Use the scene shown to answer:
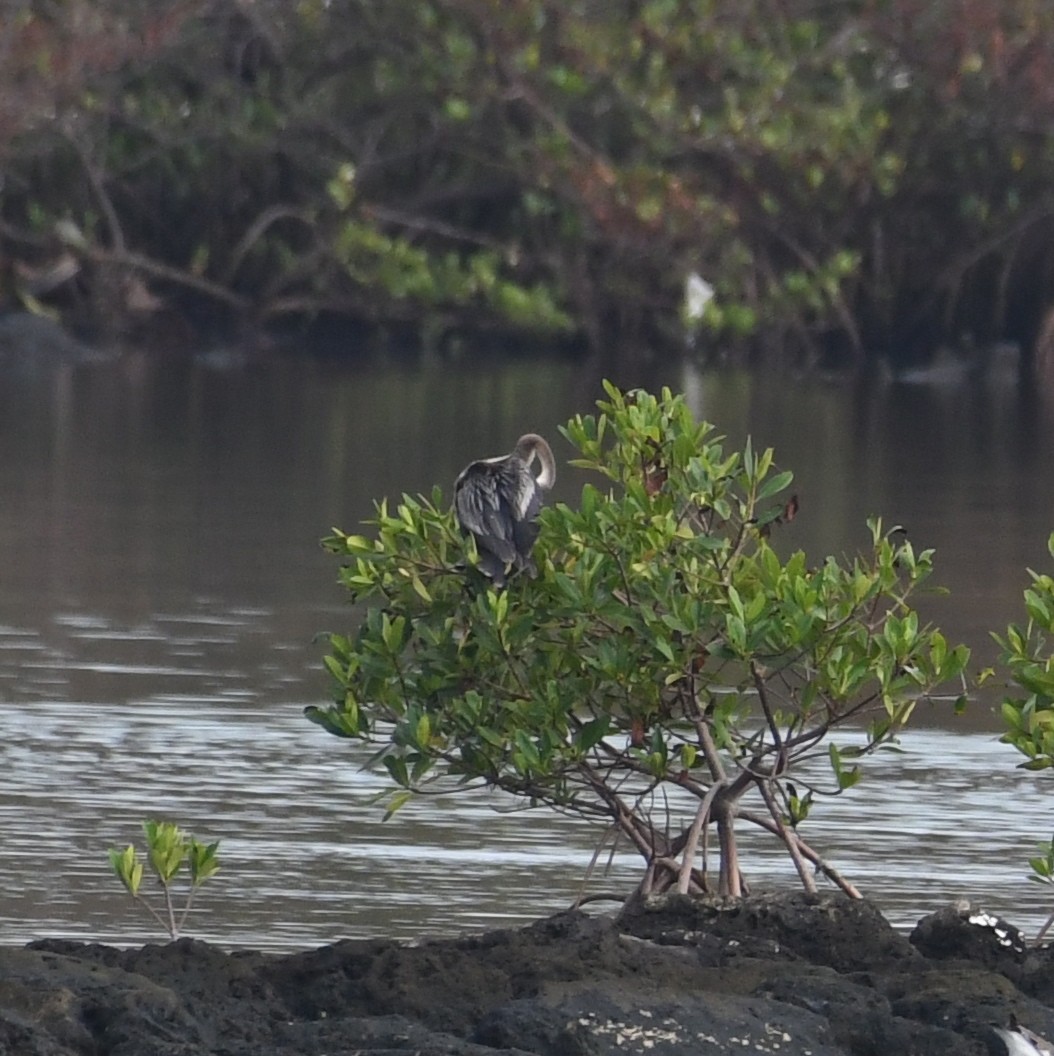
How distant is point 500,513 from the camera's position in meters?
6.68

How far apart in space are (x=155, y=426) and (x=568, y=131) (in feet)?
36.9

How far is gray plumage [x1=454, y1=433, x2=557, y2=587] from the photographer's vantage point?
6633 millimetres

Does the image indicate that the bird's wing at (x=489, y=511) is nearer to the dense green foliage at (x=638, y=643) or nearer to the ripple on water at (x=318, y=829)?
the dense green foliage at (x=638, y=643)

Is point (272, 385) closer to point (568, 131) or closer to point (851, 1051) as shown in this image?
point (568, 131)

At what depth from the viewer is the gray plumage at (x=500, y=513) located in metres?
6.63

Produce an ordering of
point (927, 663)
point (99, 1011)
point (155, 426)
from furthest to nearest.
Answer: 1. point (155, 426)
2. point (927, 663)
3. point (99, 1011)

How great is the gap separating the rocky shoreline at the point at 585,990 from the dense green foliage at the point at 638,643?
277mm

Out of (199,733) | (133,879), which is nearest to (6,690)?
(199,733)

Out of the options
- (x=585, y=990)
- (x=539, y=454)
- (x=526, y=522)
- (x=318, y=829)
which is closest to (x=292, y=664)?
(x=318, y=829)

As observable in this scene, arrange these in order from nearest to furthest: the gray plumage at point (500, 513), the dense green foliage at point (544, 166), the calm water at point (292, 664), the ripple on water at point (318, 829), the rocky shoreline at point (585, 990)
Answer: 1. the rocky shoreline at point (585, 990)
2. the gray plumage at point (500, 513)
3. the ripple on water at point (318, 829)
4. the calm water at point (292, 664)
5. the dense green foliage at point (544, 166)

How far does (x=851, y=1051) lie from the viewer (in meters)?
5.62

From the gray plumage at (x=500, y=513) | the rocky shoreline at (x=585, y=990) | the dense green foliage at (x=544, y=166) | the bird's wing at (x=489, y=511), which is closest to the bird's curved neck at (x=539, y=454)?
the gray plumage at (x=500, y=513)

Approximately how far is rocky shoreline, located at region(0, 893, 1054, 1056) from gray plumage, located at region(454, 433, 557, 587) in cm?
80

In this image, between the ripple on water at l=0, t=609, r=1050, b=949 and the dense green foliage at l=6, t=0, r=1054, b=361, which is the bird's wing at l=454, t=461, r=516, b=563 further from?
the dense green foliage at l=6, t=0, r=1054, b=361
